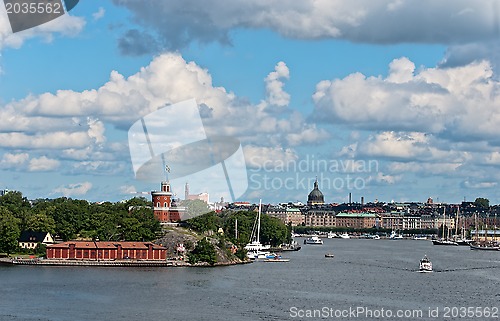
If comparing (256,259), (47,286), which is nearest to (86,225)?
(256,259)

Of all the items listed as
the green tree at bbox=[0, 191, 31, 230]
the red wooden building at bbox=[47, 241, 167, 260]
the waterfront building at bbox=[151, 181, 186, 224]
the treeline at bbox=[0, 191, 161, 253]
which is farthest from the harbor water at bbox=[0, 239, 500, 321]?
the green tree at bbox=[0, 191, 31, 230]

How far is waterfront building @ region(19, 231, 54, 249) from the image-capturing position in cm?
8506

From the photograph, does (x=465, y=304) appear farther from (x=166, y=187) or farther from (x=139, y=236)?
(x=166, y=187)

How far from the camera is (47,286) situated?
58.1 metres

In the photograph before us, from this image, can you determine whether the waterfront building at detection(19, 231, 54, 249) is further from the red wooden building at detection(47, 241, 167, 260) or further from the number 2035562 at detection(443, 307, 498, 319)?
the number 2035562 at detection(443, 307, 498, 319)

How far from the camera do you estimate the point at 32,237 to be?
85.7 meters

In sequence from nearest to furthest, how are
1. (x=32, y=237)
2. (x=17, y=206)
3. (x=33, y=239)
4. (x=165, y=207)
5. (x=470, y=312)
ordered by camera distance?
(x=470, y=312) < (x=33, y=239) < (x=32, y=237) < (x=165, y=207) < (x=17, y=206)

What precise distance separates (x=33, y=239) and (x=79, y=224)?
20.7 ft

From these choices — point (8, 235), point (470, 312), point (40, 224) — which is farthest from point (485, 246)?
point (470, 312)

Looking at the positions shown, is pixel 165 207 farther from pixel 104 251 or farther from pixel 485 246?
pixel 485 246

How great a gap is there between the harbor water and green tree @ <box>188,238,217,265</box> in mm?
2357

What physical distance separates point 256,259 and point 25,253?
22252 mm

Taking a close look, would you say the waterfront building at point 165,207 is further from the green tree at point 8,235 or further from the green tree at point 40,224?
the green tree at point 8,235

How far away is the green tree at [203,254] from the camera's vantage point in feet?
257
